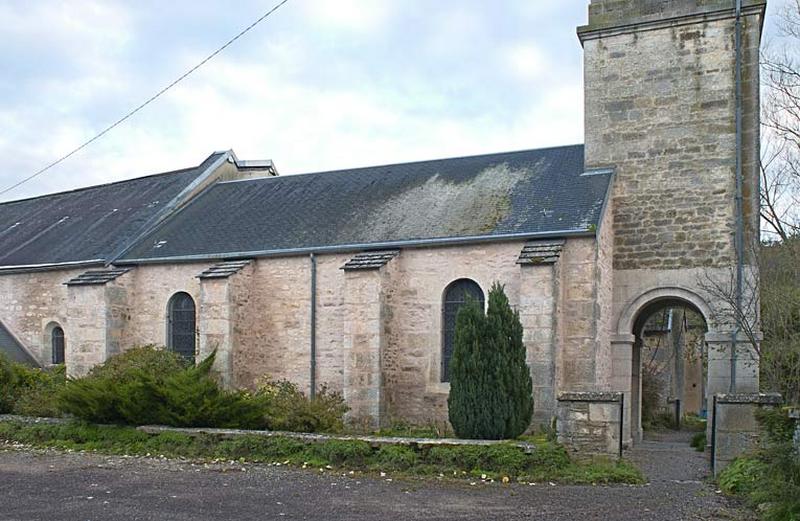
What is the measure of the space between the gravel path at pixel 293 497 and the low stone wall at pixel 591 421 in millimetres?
809

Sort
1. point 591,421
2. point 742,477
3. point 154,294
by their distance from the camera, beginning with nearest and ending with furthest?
point 742,477
point 591,421
point 154,294

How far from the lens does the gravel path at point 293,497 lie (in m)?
9.09

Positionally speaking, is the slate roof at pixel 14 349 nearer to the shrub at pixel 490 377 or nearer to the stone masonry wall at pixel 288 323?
the stone masonry wall at pixel 288 323

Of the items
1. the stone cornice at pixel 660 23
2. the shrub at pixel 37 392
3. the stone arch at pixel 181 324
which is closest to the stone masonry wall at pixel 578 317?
the stone cornice at pixel 660 23

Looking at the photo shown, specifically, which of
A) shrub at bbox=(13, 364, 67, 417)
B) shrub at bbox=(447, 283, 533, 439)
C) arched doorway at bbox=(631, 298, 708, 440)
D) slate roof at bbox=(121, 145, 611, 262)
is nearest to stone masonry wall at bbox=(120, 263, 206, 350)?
slate roof at bbox=(121, 145, 611, 262)

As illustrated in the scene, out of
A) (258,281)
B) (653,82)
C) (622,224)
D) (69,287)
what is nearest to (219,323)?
(258,281)

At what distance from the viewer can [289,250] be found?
64.1ft

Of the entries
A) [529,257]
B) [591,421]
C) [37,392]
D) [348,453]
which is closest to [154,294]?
[37,392]

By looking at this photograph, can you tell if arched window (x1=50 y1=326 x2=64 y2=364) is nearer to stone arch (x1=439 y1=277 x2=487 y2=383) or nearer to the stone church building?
the stone church building

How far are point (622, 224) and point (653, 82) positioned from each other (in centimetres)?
330

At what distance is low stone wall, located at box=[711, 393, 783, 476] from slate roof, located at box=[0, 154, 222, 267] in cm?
1651

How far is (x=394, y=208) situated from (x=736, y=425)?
10.5 meters

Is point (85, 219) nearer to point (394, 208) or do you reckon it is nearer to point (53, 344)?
point (53, 344)

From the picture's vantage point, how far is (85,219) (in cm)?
2581
